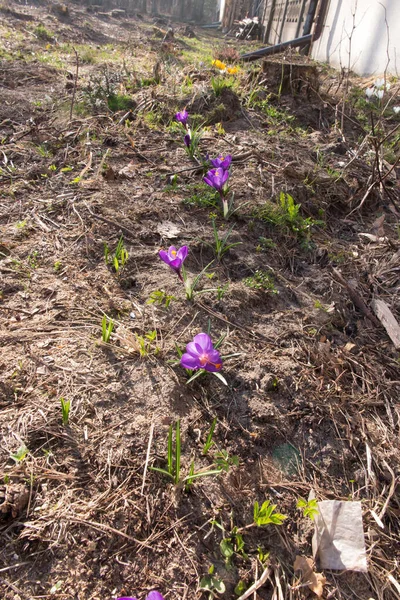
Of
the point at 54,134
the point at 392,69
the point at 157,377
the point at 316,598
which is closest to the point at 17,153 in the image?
the point at 54,134

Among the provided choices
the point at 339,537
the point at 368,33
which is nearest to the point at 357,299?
the point at 339,537

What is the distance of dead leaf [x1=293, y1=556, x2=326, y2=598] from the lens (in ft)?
Result: 3.91

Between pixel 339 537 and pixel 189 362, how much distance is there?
29.4 inches

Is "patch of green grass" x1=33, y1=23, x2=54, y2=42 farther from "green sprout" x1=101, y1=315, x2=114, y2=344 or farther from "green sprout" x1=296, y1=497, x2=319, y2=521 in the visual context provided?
"green sprout" x1=296, y1=497, x2=319, y2=521

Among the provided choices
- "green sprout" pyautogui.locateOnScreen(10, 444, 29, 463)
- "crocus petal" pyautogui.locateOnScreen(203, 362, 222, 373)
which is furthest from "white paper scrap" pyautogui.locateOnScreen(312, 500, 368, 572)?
"green sprout" pyautogui.locateOnScreen(10, 444, 29, 463)

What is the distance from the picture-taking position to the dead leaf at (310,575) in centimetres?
119

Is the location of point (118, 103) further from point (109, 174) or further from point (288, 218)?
point (288, 218)

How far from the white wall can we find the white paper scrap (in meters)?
5.44

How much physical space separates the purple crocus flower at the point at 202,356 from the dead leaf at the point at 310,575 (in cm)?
66

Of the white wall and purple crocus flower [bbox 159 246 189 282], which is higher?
the white wall

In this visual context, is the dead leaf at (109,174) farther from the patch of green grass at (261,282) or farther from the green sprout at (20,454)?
the green sprout at (20,454)

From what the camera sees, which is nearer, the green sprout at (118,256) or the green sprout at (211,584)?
the green sprout at (211,584)

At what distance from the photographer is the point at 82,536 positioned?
1152 millimetres

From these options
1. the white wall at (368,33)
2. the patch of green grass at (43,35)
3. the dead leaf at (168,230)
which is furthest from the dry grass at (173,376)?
the patch of green grass at (43,35)
